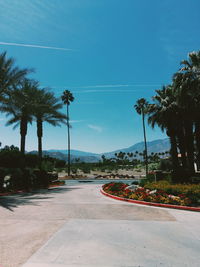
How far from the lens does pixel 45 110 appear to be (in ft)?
85.2

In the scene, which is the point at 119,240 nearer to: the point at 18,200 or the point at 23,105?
the point at 18,200

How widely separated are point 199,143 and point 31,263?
25.0m

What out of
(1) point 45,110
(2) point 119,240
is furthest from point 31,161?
(2) point 119,240

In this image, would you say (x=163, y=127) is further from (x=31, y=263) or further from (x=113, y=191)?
(x=31, y=263)

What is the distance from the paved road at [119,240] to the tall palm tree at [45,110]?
58.0 feet

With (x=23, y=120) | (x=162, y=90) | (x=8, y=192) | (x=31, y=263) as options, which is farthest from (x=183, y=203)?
(x=162, y=90)

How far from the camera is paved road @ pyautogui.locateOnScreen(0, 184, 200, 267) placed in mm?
4641

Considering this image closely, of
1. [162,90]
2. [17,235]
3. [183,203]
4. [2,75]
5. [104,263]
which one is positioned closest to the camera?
[104,263]

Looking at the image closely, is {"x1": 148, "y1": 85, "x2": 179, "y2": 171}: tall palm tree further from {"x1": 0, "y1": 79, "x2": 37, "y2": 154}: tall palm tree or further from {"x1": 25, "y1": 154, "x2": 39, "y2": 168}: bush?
{"x1": 25, "y1": 154, "x2": 39, "y2": 168}: bush

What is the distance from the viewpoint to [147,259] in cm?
474

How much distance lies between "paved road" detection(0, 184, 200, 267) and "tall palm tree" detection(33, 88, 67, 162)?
17.7 metres

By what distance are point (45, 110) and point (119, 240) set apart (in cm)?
2199

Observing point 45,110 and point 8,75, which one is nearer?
point 8,75

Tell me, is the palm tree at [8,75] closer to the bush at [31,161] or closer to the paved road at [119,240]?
the paved road at [119,240]
